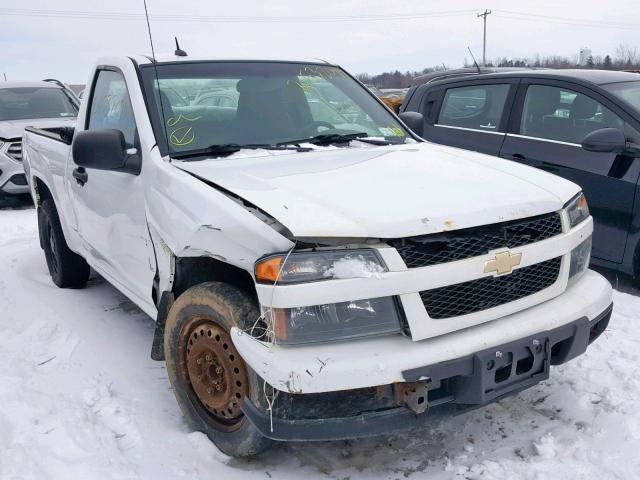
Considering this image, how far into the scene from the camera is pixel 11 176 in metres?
9.20

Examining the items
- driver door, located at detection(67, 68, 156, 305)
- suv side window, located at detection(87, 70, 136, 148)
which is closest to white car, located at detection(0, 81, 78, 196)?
suv side window, located at detection(87, 70, 136, 148)

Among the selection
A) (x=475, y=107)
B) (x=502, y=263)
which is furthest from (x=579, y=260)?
(x=475, y=107)

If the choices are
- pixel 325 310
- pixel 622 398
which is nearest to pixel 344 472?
pixel 325 310

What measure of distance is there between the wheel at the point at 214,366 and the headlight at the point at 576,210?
59.3 inches

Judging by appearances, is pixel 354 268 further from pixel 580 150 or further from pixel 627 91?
pixel 627 91

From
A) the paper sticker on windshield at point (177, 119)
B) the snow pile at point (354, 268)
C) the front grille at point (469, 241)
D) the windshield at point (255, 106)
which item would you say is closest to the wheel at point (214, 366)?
the snow pile at point (354, 268)

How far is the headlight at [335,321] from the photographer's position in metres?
2.26

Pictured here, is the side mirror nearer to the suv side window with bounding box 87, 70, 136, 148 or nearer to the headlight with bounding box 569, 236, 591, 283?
the headlight with bounding box 569, 236, 591, 283

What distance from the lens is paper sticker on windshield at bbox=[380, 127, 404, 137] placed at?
3865mm

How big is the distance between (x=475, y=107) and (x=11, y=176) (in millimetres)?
6943

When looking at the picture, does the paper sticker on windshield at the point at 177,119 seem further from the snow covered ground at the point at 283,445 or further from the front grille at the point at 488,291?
the front grille at the point at 488,291

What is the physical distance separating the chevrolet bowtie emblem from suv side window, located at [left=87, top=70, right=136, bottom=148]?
2076 millimetres

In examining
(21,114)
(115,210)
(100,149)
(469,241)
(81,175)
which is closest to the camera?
(469,241)

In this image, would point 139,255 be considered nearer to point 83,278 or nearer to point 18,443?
point 18,443
